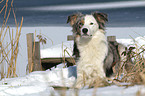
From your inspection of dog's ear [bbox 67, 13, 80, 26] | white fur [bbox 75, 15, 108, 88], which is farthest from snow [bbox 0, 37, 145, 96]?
dog's ear [bbox 67, 13, 80, 26]

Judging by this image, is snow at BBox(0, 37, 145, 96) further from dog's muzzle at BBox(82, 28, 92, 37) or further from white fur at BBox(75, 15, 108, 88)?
dog's muzzle at BBox(82, 28, 92, 37)

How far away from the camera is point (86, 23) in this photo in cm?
395

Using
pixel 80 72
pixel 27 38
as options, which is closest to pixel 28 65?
pixel 27 38

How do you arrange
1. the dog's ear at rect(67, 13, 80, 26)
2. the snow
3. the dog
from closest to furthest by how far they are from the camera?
the snow, the dog, the dog's ear at rect(67, 13, 80, 26)

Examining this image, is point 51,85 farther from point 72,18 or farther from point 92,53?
point 72,18

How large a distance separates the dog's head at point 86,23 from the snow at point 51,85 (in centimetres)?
73

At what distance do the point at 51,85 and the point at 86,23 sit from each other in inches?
47.4

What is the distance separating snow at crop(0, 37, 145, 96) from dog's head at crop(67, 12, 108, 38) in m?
0.73

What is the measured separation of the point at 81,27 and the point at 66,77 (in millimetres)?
1219

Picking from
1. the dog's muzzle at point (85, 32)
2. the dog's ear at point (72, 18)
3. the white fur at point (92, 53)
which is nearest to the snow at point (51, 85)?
the white fur at point (92, 53)

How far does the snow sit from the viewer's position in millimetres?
1525

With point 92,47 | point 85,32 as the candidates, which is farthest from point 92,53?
point 85,32

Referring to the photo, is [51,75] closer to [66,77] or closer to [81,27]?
[66,77]

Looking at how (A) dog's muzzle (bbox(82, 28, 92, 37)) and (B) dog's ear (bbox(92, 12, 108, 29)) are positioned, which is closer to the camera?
(A) dog's muzzle (bbox(82, 28, 92, 37))
